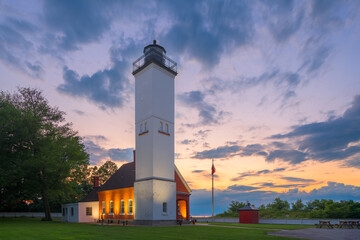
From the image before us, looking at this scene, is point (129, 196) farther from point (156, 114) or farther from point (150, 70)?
point (150, 70)

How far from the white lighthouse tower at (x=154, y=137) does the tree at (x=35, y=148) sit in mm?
11744

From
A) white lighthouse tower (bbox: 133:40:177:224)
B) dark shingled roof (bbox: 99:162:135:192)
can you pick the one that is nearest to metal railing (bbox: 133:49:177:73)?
white lighthouse tower (bbox: 133:40:177:224)

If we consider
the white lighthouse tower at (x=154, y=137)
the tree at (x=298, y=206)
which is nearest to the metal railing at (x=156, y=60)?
the white lighthouse tower at (x=154, y=137)

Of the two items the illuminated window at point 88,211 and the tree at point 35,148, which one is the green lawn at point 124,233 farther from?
the illuminated window at point 88,211

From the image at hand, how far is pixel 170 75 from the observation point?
3272cm

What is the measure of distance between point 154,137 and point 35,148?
17.9m

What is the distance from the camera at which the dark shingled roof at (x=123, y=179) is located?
3267 centimetres

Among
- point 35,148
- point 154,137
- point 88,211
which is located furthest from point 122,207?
point 35,148

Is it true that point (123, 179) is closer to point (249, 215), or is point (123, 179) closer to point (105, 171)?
point (249, 215)

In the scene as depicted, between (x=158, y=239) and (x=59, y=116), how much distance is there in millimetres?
31806

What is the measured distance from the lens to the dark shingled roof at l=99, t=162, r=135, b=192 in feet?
107

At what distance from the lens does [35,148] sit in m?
34.6

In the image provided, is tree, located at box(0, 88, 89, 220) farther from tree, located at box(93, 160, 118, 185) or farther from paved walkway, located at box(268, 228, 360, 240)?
paved walkway, located at box(268, 228, 360, 240)

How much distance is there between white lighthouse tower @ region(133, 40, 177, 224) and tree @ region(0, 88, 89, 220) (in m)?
11.7
